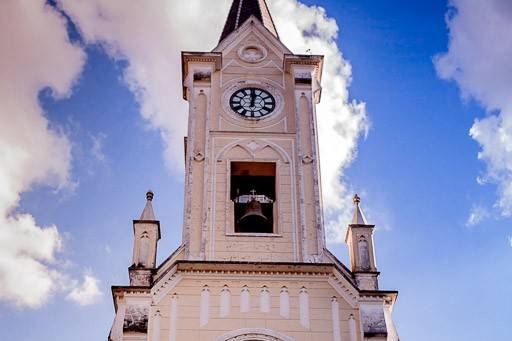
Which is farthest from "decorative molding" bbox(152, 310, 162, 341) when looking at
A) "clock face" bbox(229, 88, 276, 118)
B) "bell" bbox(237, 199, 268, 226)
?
"clock face" bbox(229, 88, 276, 118)

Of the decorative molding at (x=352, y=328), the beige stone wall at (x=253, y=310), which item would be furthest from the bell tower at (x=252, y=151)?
the decorative molding at (x=352, y=328)

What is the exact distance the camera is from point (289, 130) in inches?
986

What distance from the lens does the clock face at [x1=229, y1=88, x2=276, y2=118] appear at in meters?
25.5

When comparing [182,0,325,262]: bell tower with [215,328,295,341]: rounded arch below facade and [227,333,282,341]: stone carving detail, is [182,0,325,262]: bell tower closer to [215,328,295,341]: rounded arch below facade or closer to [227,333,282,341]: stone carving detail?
[215,328,295,341]: rounded arch below facade

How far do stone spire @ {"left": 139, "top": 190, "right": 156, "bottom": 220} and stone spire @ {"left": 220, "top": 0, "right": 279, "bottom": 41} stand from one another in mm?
7896

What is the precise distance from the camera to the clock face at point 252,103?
25.5 meters

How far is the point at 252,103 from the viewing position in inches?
1017

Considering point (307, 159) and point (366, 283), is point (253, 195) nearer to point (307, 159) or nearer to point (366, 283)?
point (307, 159)

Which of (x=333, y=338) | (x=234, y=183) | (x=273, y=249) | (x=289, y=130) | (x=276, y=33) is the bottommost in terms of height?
(x=333, y=338)

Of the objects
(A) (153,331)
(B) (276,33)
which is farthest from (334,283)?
(B) (276,33)

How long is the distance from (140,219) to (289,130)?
5.48 meters

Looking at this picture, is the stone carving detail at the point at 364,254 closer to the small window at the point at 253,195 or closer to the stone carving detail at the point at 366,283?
the stone carving detail at the point at 366,283

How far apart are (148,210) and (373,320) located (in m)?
6.59

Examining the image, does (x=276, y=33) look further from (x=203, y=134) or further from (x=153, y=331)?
(x=153, y=331)
